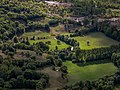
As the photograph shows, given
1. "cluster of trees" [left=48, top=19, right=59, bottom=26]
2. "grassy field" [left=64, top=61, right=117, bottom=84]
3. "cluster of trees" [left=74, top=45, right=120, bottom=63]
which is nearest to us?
"grassy field" [left=64, top=61, right=117, bottom=84]

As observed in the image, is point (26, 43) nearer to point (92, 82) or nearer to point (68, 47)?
point (68, 47)

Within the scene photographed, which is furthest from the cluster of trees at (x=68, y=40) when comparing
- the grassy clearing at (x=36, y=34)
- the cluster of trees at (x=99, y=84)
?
the cluster of trees at (x=99, y=84)

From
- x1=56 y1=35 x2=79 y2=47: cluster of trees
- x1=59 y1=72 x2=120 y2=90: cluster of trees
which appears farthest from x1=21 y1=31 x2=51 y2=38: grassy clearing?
x1=59 y1=72 x2=120 y2=90: cluster of trees

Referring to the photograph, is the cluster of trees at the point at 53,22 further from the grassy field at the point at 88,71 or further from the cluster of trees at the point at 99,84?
the cluster of trees at the point at 99,84

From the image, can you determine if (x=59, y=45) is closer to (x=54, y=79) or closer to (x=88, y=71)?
(x=88, y=71)

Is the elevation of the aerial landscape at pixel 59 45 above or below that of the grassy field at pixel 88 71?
above

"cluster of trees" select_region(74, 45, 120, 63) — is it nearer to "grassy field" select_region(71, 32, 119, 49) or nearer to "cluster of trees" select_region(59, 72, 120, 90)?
"grassy field" select_region(71, 32, 119, 49)

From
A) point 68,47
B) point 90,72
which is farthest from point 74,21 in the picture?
point 90,72
